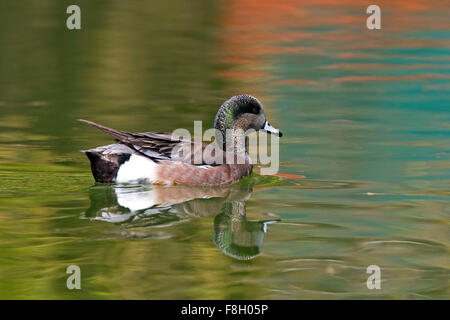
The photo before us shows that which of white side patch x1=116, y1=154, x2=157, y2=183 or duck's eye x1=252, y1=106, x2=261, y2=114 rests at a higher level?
duck's eye x1=252, y1=106, x2=261, y2=114

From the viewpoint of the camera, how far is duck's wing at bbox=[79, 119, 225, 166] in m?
8.84

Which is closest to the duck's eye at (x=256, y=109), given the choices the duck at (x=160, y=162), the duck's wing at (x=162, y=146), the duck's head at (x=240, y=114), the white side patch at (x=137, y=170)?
the duck's head at (x=240, y=114)

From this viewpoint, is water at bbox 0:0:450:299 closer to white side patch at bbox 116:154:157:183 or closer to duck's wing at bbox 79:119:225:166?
white side patch at bbox 116:154:157:183

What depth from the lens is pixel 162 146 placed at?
29.3ft

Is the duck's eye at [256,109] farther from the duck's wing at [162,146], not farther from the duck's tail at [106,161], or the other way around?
the duck's tail at [106,161]

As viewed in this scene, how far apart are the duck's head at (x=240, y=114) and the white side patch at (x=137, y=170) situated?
104 cm

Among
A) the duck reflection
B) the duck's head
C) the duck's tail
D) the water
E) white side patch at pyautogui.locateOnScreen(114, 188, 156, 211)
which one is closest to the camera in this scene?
the water

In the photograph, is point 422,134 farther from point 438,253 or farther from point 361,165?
point 438,253

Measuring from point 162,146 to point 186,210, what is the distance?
1027 mm

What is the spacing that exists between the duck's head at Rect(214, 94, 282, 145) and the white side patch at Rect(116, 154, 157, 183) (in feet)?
3.42

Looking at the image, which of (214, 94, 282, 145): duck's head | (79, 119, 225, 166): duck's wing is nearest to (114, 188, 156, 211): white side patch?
(79, 119, 225, 166): duck's wing

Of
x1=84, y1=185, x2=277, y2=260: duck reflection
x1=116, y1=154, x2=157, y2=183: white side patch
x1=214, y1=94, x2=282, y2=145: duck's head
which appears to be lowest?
x1=84, y1=185, x2=277, y2=260: duck reflection

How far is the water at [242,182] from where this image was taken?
6359 mm

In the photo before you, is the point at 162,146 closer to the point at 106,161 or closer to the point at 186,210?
the point at 106,161
